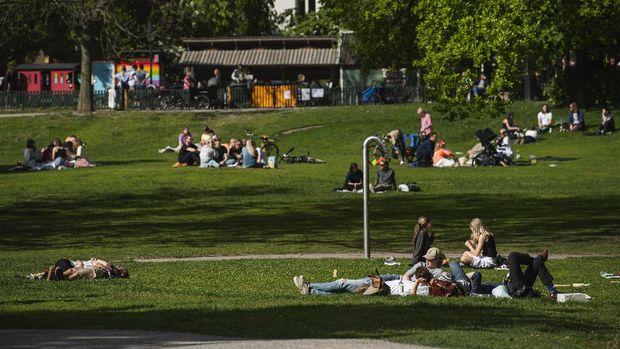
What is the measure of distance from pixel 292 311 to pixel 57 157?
3275cm

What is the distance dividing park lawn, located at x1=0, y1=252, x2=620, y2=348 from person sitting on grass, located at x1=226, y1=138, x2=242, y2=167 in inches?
1007

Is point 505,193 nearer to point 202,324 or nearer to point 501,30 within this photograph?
point 501,30

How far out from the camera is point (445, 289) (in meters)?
18.9

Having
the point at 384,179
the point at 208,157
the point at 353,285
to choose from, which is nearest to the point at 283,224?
the point at 384,179

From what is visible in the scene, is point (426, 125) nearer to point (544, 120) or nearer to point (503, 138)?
point (503, 138)

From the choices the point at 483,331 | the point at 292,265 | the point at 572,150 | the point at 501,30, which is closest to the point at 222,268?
the point at 292,265

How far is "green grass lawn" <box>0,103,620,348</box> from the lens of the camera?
1634cm

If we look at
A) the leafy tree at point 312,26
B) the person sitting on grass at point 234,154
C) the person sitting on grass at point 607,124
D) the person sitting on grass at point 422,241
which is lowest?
the person sitting on grass at point 422,241

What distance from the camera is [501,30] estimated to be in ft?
114

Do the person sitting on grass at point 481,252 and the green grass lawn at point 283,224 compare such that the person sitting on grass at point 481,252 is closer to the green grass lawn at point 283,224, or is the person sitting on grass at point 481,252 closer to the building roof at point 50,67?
the green grass lawn at point 283,224

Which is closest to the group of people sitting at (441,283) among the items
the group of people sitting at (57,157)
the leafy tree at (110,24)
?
the group of people sitting at (57,157)

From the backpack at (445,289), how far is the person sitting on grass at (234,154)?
1134 inches

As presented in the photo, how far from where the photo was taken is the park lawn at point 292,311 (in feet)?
50.3

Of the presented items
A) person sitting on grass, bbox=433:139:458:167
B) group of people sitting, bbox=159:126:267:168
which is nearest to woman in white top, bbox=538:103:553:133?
person sitting on grass, bbox=433:139:458:167
